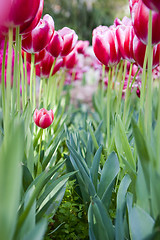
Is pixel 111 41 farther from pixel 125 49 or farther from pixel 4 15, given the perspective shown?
pixel 4 15

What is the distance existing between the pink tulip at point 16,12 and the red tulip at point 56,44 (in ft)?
1.34

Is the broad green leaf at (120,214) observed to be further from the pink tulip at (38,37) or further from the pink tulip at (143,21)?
the pink tulip at (38,37)

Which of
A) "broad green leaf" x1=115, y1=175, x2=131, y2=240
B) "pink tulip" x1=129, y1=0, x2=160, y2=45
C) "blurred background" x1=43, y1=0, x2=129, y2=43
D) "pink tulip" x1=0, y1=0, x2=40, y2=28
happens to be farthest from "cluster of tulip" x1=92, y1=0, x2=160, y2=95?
"blurred background" x1=43, y1=0, x2=129, y2=43

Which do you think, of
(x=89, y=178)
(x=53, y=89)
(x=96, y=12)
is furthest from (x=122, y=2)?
(x=89, y=178)

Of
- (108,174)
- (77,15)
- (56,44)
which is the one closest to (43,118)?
(108,174)

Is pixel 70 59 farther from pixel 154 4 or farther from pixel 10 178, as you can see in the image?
pixel 10 178

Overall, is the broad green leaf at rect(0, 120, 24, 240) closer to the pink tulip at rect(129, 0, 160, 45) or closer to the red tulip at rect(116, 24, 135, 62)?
the pink tulip at rect(129, 0, 160, 45)

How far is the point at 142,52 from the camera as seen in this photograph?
747 mm

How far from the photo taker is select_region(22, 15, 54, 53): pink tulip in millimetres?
825

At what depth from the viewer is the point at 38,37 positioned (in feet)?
2.69

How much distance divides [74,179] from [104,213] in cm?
33

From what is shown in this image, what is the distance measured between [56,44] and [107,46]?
0.20 metres

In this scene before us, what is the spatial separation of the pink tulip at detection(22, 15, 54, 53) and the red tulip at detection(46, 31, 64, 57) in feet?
0.37

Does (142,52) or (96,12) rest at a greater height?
(96,12)
